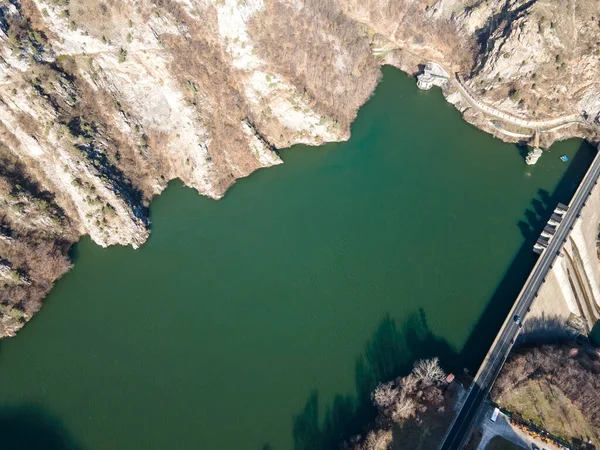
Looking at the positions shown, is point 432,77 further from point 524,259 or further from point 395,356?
point 395,356

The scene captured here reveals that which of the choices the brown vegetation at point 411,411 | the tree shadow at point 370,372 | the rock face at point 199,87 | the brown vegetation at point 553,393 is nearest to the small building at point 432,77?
the rock face at point 199,87

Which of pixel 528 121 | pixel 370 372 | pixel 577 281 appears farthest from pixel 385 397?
pixel 528 121

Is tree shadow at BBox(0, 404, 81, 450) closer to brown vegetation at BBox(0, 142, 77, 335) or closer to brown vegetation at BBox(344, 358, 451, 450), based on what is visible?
brown vegetation at BBox(0, 142, 77, 335)

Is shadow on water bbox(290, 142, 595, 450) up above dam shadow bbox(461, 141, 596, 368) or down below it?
below

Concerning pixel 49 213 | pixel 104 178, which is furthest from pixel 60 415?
pixel 104 178

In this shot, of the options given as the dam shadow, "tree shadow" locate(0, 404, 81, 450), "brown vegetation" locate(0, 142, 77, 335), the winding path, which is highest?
the winding path

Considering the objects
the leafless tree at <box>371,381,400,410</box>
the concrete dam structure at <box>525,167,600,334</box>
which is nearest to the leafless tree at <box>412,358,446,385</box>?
the leafless tree at <box>371,381,400,410</box>
